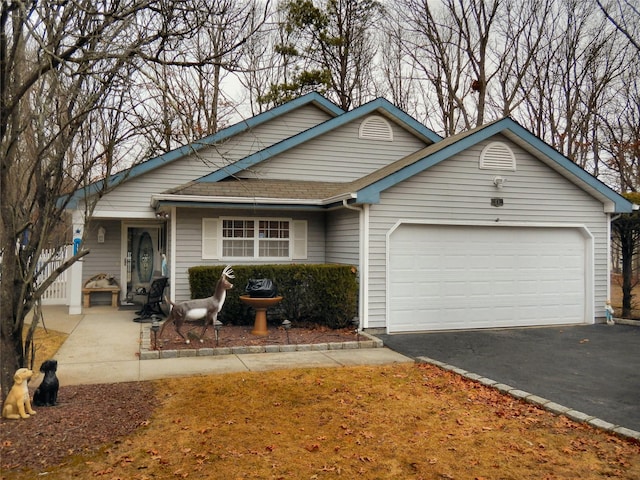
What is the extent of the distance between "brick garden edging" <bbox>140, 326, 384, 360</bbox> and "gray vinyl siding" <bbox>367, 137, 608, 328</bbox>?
1.16 meters

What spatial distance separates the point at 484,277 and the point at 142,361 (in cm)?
720

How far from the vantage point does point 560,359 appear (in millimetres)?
7879

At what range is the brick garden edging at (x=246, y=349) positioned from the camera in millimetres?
7745

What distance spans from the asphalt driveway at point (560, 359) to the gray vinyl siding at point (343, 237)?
1921 mm

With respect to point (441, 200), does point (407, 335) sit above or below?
below

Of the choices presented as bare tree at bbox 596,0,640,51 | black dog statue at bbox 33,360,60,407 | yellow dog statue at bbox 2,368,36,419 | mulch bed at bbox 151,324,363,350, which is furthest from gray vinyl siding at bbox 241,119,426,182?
yellow dog statue at bbox 2,368,36,419

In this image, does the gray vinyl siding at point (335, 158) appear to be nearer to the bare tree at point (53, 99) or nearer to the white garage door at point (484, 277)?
the white garage door at point (484, 277)

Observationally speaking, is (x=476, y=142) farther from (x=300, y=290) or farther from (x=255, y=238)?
(x=255, y=238)

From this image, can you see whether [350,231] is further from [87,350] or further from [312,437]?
[312,437]

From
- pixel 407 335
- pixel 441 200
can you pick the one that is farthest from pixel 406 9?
pixel 407 335

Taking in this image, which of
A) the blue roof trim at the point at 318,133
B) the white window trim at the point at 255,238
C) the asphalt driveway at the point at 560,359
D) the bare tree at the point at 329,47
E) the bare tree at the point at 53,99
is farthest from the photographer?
the bare tree at the point at 329,47

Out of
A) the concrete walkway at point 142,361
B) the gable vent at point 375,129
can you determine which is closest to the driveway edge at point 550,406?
the concrete walkway at point 142,361

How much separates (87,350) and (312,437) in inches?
207

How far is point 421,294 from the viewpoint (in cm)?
1041
